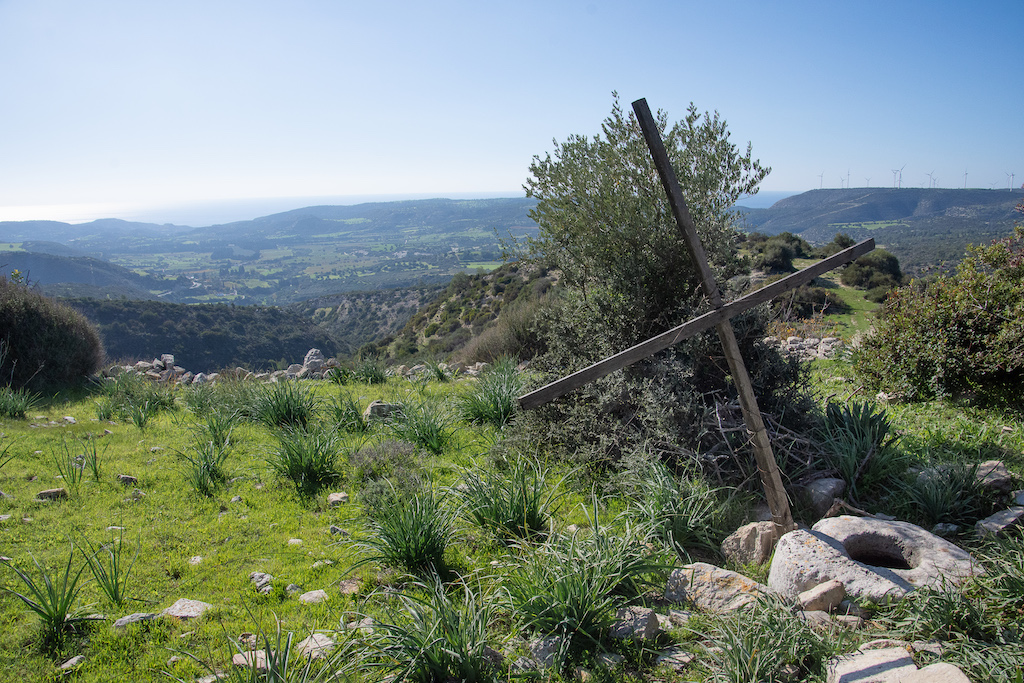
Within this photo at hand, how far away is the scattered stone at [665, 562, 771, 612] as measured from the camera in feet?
9.55

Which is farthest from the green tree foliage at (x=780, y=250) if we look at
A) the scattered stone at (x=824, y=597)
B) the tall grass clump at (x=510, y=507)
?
the scattered stone at (x=824, y=597)

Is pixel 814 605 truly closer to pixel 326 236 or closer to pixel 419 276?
pixel 419 276

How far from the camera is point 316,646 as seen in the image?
8.96 ft

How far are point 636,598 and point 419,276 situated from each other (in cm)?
9937

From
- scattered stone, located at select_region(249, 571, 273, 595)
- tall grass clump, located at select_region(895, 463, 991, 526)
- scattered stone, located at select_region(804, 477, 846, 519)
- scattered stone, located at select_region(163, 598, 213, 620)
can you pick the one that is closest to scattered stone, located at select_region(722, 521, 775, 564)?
scattered stone, located at select_region(804, 477, 846, 519)

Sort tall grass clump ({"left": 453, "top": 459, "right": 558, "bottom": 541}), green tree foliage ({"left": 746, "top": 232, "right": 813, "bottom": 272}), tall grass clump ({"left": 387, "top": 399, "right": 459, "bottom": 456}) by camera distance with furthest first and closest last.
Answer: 1. green tree foliage ({"left": 746, "top": 232, "right": 813, "bottom": 272})
2. tall grass clump ({"left": 387, "top": 399, "right": 459, "bottom": 456})
3. tall grass clump ({"left": 453, "top": 459, "right": 558, "bottom": 541})

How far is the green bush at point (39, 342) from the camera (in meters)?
9.57

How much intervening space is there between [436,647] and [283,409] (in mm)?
5271

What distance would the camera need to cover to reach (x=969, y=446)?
192 inches

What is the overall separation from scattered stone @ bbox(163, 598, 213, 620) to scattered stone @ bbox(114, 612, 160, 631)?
0.08 metres

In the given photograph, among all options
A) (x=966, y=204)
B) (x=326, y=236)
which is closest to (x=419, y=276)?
(x=966, y=204)

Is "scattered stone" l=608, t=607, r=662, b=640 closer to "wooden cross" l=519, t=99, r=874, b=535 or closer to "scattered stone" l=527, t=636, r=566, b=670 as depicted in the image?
"scattered stone" l=527, t=636, r=566, b=670

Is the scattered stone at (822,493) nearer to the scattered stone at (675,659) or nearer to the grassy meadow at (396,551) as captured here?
the grassy meadow at (396,551)

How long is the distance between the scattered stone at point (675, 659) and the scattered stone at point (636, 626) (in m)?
0.11
